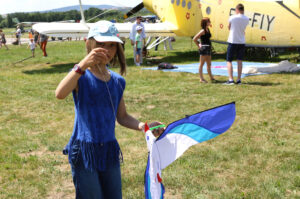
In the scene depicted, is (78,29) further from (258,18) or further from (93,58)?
(93,58)

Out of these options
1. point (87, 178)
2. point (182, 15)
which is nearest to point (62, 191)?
point (87, 178)

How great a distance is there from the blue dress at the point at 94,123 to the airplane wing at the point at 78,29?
10.6m

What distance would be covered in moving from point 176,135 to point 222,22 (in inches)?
450

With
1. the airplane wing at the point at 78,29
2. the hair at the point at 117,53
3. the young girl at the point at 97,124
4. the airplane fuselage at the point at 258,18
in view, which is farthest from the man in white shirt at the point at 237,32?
the young girl at the point at 97,124

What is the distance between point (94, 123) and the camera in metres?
2.18

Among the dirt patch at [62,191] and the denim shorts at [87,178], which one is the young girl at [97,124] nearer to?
the denim shorts at [87,178]

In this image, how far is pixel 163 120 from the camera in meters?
6.28

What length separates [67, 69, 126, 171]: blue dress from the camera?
2.14m

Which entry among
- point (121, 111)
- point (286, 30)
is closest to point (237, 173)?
point (121, 111)

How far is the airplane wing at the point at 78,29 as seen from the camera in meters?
13.3

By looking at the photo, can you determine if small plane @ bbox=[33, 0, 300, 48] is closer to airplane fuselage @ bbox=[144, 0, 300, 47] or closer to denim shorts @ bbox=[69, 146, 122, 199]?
airplane fuselage @ bbox=[144, 0, 300, 47]

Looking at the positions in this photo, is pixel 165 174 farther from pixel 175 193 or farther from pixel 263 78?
pixel 263 78

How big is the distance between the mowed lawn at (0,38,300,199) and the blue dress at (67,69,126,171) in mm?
1604

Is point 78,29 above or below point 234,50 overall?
above
